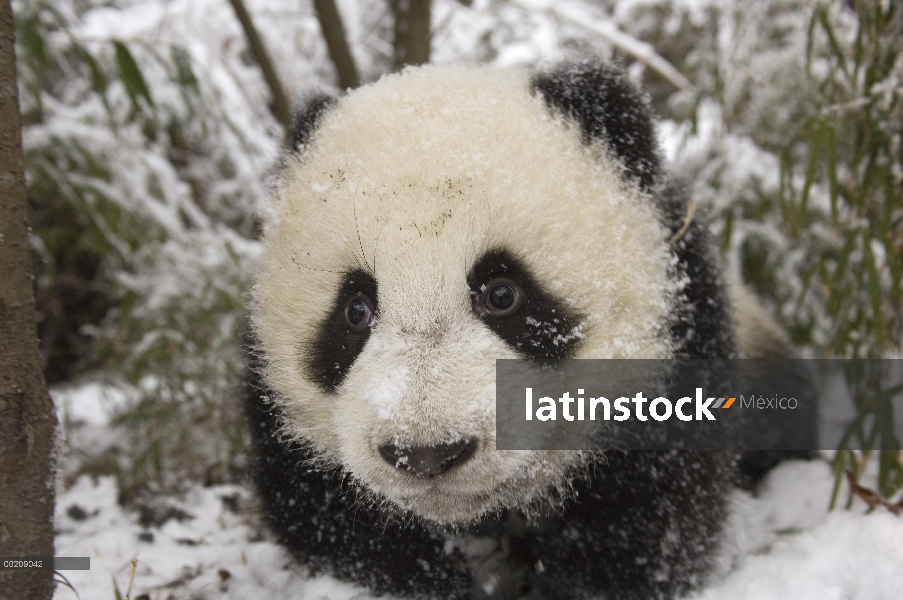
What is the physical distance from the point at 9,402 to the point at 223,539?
3.65 ft

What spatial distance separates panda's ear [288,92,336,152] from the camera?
175cm

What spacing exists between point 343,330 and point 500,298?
351 mm

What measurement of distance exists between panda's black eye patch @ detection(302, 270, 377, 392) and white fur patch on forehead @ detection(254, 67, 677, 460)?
2 cm

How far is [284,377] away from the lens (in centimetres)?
164

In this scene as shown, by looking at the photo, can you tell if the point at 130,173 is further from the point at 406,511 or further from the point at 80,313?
the point at 406,511

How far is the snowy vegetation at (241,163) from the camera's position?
2.47m

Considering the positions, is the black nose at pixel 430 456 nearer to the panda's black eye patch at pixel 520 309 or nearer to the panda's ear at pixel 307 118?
the panda's black eye patch at pixel 520 309

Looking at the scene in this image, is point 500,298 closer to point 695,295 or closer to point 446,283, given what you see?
point 446,283

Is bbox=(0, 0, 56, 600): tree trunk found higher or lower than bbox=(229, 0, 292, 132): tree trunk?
lower

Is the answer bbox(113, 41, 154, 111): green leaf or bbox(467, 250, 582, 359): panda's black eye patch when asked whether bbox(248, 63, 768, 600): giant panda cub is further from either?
bbox(113, 41, 154, 111): green leaf

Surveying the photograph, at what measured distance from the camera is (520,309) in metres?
1.44

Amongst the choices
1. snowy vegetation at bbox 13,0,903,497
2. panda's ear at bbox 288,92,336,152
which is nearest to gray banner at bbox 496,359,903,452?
snowy vegetation at bbox 13,0,903,497

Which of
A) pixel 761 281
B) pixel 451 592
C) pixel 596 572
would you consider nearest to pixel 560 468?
pixel 596 572

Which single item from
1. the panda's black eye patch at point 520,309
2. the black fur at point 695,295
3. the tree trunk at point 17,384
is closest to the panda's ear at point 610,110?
the black fur at point 695,295
